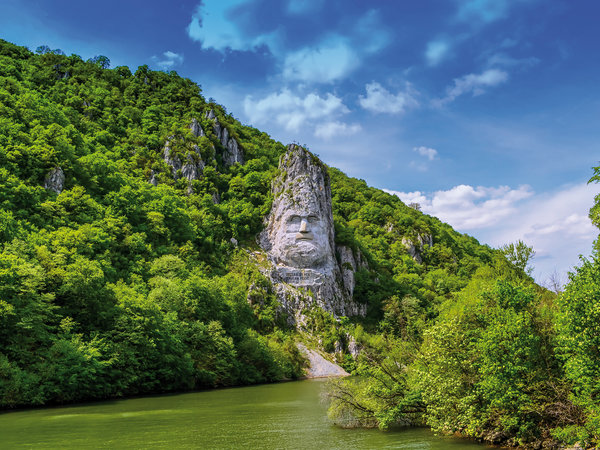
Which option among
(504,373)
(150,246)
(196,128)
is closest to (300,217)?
(150,246)

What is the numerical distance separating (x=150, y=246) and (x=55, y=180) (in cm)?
1484

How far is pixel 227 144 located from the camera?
→ 11812 centimetres

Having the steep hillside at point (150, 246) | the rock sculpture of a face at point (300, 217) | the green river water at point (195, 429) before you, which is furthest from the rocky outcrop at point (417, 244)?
the green river water at point (195, 429)

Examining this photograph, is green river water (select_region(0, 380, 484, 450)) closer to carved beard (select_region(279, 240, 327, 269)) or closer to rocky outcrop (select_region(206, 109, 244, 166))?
carved beard (select_region(279, 240, 327, 269))

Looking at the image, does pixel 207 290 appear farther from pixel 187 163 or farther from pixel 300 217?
pixel 187 163

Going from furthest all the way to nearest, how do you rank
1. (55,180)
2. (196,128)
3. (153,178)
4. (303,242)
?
(196,128) → (153,178) → (303,242) → (55,180)

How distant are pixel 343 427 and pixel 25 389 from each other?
69.3ft

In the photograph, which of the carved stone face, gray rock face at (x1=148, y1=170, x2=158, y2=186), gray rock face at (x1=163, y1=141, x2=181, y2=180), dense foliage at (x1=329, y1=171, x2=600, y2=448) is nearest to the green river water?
dense foliage at (x1=329, y1=171, x2=600, y2=448)

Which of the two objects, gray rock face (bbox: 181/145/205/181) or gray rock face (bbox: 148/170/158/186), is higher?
gray rock face (bbox: 181/145/205/181)

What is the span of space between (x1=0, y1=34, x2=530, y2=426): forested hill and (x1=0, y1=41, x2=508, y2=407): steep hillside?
21 centimetres

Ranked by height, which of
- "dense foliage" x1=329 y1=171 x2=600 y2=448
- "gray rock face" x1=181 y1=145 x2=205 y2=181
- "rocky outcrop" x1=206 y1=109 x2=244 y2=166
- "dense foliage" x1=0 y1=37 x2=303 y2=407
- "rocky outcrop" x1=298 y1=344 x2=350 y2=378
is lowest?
"rocky outcrop" x1=298 y1=344 x2=350 y2=378

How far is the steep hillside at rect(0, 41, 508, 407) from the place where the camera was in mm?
35906

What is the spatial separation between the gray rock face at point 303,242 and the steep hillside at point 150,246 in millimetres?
3129

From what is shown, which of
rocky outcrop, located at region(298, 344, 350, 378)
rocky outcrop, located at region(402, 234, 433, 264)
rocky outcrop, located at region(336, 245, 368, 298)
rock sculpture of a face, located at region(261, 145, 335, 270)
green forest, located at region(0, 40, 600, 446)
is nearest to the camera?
green forest, located at region(0, 40, 600, 446)
